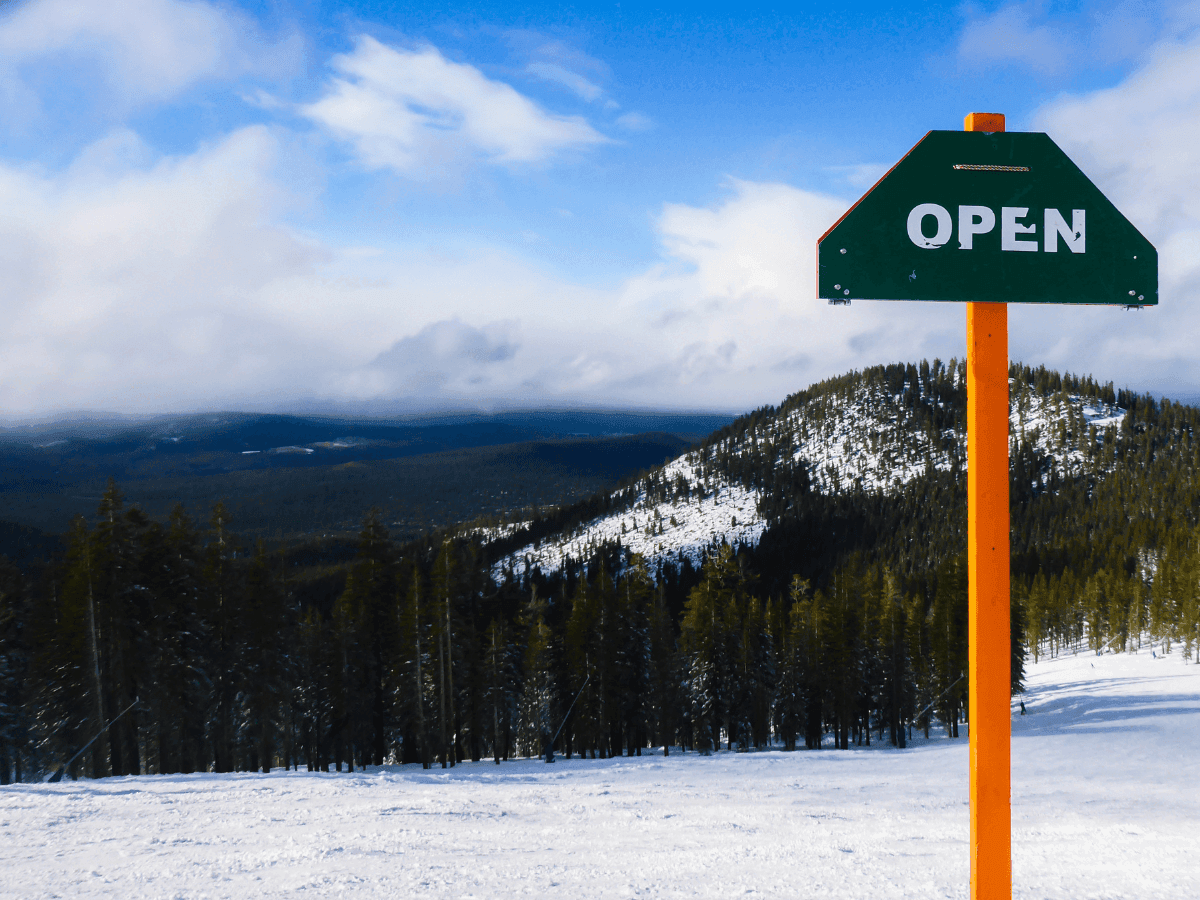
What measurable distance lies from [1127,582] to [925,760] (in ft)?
315

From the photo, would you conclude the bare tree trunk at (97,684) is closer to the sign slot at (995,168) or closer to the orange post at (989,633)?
the orange post at (989,633)

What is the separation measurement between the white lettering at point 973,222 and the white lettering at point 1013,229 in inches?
2.1

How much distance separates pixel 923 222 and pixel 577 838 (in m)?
10.2

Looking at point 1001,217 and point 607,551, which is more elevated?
point 1001,217

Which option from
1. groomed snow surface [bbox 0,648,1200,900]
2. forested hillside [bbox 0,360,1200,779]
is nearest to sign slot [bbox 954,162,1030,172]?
groomed snow surface [bbox 0,648,1200,900]

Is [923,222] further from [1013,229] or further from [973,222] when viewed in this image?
[1013,229]

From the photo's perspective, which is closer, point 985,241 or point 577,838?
point 985,241

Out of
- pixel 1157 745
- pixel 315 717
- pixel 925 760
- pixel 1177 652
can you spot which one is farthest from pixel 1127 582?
pixel 315 717

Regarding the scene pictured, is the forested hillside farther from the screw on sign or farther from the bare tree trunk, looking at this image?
the screw on sign

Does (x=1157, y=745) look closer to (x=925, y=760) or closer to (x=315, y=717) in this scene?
(x=925, y=760)

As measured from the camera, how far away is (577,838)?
413 inches

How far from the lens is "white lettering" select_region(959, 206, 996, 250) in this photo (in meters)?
3.19

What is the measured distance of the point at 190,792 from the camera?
14445mm

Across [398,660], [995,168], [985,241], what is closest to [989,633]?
[985,241]
